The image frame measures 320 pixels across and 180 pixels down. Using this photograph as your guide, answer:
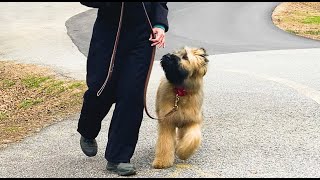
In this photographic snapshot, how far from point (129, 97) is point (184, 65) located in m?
0.56

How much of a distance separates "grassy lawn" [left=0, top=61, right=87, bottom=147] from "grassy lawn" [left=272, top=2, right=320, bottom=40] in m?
9.77

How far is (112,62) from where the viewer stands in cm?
535

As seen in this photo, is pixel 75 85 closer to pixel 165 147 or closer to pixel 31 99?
pixel 31 99

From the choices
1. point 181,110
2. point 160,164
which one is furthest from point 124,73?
point 160,164

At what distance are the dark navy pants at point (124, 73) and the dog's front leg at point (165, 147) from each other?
0.99 feet

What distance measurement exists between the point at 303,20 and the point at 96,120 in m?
19.3

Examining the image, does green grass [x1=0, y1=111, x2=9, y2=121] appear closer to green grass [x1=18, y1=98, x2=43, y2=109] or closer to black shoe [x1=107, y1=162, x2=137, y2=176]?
green grass [x1=18, y1=98, x2=43, y2=109]

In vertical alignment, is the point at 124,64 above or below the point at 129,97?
above

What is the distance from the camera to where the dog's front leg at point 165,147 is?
5.62 meters

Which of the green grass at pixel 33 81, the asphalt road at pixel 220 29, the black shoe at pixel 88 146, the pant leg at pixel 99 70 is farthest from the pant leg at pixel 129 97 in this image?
the asphalt road at pixel 220 29

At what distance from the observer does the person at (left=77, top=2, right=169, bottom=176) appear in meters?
5.36

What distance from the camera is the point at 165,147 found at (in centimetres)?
564

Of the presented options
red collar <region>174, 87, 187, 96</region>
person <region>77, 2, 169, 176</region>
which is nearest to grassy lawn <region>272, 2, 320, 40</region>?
red collar <region>174, 87, 187, 96</region>

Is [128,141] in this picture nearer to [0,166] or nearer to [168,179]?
[168,179]
